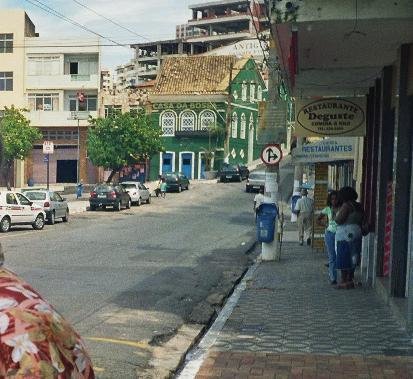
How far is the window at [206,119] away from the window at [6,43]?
16.8 meters

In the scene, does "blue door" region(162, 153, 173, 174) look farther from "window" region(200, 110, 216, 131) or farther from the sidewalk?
the sidewalk

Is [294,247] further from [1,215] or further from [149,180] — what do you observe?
[149,180]

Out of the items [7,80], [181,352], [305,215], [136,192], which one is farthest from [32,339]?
[7,80]

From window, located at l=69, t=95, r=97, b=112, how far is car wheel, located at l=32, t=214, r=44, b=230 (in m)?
33.7

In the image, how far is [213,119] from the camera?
60.8m

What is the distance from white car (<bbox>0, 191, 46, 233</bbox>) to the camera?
23.6 metres

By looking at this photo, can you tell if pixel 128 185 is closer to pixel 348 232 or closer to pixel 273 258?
pixel 273 258

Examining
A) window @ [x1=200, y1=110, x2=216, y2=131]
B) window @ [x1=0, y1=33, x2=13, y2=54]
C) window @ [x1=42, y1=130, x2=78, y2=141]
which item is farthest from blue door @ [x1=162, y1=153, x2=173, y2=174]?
window @ [x1=0, y1=33, x2=13, y2=54]

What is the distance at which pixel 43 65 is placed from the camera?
58406mm

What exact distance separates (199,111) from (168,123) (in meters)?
3.13

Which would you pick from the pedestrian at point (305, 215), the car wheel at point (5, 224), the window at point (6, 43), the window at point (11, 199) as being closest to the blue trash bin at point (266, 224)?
the pedestrian at point (305, 215)

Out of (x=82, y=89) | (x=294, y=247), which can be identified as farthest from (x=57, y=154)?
(x=294, y=247)

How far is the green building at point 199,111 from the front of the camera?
60.8m

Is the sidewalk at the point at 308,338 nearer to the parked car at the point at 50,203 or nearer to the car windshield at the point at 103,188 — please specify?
the parked car at the point at 50,203
